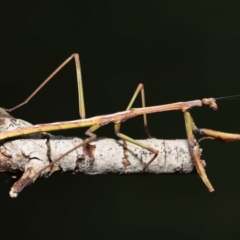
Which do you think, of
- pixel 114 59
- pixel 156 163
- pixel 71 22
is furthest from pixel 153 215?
pixel 156 163

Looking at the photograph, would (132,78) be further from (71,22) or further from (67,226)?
(67,226)

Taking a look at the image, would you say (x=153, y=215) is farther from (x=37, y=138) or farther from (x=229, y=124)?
(x=37, y=138)

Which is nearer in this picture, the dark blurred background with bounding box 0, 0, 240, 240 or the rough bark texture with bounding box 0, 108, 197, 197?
the rough bark texture with bounding box 0, 108, 197, 197

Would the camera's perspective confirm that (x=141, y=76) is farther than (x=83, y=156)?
Yes

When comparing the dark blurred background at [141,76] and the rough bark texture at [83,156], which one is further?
the dark blurred background at [141,76]

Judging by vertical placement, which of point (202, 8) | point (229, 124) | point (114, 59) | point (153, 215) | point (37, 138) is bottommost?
point (153, 215)

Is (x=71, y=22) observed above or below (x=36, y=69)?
above

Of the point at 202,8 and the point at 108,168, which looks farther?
the point at 202,8
